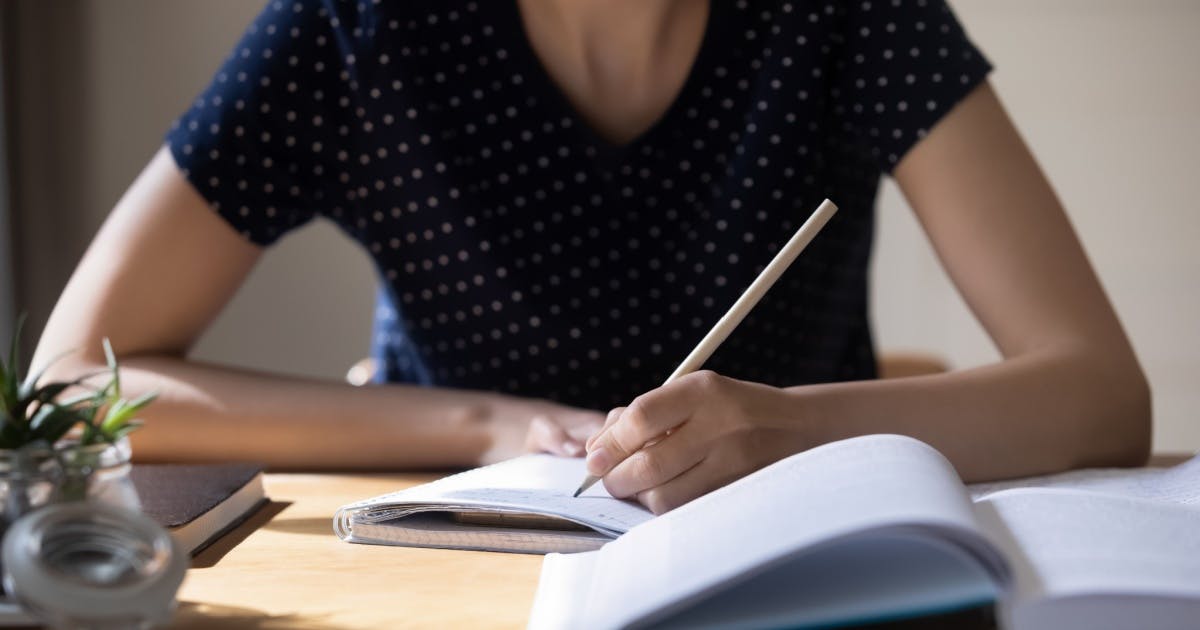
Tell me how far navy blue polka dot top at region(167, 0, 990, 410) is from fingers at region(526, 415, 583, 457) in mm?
283

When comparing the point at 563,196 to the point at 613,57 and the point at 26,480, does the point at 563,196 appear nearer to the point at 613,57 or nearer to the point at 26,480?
the point at 613,57

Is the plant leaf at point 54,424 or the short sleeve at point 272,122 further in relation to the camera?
the short sleeve at point 272,122

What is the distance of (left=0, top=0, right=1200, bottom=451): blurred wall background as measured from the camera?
2.38 m

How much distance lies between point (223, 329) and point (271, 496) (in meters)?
1.77

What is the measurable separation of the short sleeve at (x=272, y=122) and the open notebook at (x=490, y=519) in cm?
52

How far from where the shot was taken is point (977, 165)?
1.11m

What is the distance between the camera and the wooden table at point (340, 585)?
544mm

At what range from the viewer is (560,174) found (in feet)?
3.97

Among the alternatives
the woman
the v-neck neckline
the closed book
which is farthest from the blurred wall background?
the closed book

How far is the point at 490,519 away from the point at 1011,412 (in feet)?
1.41

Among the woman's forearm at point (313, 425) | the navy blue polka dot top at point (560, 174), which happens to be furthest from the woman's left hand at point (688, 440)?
the navy blue polka dot top at point (560, 174)

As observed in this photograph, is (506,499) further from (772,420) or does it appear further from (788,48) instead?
(788,48)

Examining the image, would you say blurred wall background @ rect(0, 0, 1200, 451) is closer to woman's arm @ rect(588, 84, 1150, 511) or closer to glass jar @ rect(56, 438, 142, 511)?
woman's arm @ rect(588, 84, 1150, 511)

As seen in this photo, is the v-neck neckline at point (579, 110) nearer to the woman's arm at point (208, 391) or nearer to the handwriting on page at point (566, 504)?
the woman's arm at point (208, 391)
